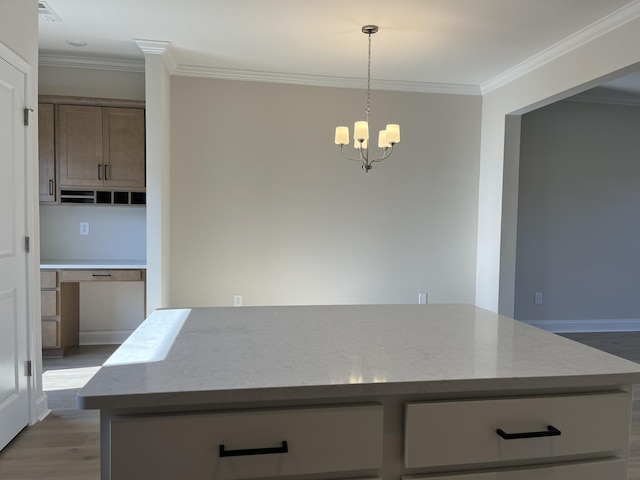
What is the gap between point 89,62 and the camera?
13.3ft

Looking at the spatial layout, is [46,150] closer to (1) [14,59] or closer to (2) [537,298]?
(1) [14,59]

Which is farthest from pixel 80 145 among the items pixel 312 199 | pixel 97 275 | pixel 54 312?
pixel 312 199

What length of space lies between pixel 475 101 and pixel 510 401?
434 centimetres

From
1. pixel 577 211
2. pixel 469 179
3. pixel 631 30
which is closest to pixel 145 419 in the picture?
pixel 631 30

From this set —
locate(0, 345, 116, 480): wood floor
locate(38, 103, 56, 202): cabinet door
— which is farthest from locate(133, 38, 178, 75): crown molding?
locate(0, 345, 116, 480): wood floor

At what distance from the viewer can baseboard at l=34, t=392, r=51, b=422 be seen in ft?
8.69

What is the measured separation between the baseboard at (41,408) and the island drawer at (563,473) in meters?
2.59

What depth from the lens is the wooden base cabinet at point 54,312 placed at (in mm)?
3613

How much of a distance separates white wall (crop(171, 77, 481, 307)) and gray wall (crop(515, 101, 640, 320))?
0.78 meters

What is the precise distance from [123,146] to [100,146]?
7.6 inches

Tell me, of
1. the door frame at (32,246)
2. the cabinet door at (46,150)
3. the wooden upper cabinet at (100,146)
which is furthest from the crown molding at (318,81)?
the door frame at (32,246)

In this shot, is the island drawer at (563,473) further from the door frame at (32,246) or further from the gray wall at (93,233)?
the gray wall at (93,233)

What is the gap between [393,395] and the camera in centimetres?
98

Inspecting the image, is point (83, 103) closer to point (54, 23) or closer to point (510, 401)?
point (54, 23)
